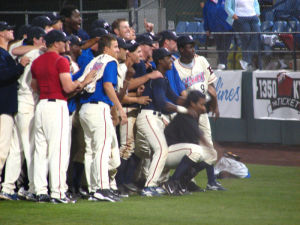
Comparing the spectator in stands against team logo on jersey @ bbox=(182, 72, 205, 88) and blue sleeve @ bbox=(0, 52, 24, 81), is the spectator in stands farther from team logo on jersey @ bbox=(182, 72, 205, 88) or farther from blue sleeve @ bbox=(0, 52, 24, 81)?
blue sleeve @ bbox=(0, 52, 24, 81)

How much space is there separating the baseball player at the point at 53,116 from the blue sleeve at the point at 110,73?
206 mm

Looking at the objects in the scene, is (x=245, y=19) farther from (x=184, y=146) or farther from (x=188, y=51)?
(x=184, y=146)

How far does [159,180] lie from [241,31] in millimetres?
6277

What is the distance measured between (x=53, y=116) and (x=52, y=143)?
30 cm

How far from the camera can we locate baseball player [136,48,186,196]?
818 centimetres

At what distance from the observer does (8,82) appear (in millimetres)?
7672

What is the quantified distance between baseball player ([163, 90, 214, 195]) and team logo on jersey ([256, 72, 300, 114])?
5.01m

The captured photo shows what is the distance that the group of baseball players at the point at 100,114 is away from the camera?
7449mm

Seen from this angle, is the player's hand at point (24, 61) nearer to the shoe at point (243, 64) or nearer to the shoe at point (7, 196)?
the shoe at point (7, 196)

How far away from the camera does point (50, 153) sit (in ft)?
24.4

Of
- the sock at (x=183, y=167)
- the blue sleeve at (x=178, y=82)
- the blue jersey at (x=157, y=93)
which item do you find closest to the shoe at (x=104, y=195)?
the sock at (x=183, y=167)

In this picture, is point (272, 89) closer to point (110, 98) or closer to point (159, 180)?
point (159, 180)

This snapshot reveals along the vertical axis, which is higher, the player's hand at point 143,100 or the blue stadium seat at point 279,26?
the blue stadium seat at point 279,26

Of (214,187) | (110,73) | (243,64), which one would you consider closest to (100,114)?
(110,73)
